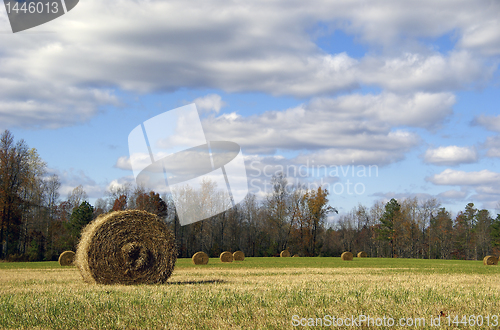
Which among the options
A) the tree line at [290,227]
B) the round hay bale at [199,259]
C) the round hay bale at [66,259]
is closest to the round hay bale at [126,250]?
the round hay bale at [66,259]

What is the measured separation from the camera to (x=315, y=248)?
2638 inches

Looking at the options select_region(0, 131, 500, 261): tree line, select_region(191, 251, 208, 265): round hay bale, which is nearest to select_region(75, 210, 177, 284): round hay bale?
select_region(191, 251, 208, 265): round hay bale

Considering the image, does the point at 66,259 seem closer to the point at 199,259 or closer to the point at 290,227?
the point at 199,259

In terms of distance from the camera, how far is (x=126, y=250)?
1290cm

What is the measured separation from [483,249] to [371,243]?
1934 centimetres

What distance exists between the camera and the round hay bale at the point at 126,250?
1267 centimetres

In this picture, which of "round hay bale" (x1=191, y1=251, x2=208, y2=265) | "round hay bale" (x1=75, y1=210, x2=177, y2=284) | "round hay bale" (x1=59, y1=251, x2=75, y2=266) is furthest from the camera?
"round hay bale" (x1=191, y1=251, x2=208, y2=265)

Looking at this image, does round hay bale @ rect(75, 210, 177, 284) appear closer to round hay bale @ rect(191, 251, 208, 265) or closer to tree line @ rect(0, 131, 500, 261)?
round hay bale @ rect(191, 251, 208, 265)

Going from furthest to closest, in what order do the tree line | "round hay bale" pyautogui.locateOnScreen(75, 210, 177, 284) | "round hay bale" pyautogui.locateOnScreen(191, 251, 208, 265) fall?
the tree line < "round hay bale" pyautogui.locateOnScreen(191, 251, 208, 265) < "round hay bale" pyautogui.locateOnScreen(75, 210, 177, 284)

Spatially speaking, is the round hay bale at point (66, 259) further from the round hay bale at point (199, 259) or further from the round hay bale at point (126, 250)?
the round hay bale at point (126, 250)

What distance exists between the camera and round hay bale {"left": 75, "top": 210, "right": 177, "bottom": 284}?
41.6ft

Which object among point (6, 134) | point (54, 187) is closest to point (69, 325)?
point (6, 134)

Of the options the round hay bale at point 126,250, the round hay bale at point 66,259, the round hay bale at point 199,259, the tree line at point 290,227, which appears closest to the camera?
the round hay bale at point 126,250

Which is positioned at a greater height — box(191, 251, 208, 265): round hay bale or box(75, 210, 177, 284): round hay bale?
box(75, 210, 177, 284): round hay bale
